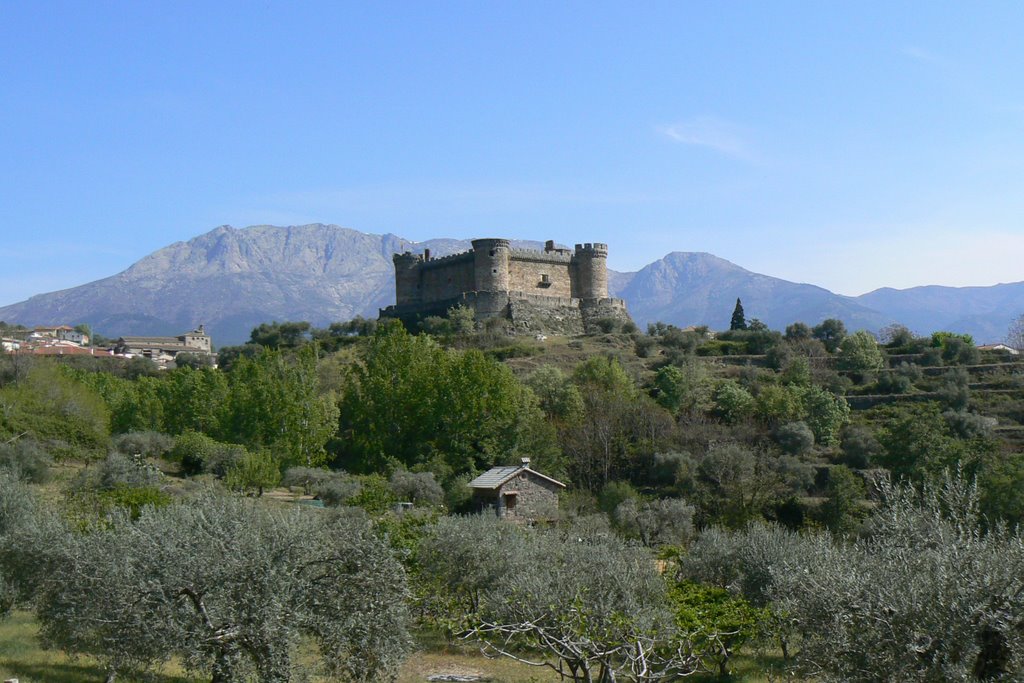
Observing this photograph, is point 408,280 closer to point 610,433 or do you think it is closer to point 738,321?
point 738,321

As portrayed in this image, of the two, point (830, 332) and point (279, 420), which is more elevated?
point (830, 332)

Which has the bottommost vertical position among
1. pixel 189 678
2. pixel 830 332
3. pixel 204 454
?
pixel 189 678

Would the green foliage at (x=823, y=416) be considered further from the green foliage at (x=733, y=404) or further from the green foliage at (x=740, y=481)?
the green foliage at (x=740, y=481)

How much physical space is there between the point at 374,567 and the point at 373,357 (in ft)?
112

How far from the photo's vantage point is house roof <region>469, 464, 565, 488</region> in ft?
131

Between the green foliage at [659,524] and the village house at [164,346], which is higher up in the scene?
the village house at [164,346]

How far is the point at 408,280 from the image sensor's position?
8125 cm

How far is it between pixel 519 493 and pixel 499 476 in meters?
1.20

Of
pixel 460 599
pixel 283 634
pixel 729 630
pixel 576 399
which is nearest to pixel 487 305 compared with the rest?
pixel 576 399

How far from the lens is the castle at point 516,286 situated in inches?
2928

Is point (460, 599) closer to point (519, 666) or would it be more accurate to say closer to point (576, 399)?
point (519, 666)

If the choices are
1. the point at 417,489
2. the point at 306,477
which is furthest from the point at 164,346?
the point at 417,489

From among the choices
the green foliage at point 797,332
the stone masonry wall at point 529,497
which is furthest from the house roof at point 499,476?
the green foliage at point 797,332

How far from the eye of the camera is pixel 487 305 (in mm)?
73688
